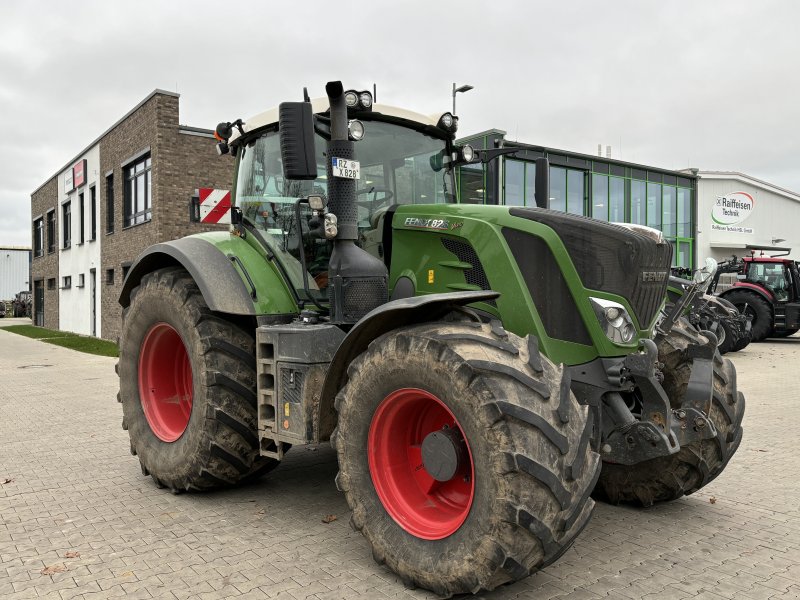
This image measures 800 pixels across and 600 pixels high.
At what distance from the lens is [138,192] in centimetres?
2044

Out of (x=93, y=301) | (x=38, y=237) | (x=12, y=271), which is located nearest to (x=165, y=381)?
(x=93, y=301)

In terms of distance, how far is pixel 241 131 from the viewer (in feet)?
17.2

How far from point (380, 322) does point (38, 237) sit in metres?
37.0

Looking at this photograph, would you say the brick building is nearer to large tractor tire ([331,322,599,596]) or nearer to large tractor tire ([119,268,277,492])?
large tractor tire ([119,268,277,492])

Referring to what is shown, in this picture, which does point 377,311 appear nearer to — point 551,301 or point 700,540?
point 551,301

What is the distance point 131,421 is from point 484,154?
11.2 ft

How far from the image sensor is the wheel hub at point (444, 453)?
3434 mm

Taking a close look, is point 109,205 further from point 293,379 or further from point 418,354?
point 418,354

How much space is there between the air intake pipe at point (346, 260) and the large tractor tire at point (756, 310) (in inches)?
707

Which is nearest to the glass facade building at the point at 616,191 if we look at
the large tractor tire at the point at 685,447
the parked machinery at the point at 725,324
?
the parked machinery at the point at 725,324

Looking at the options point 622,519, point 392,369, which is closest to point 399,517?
point 392,369

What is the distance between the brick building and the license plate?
39.9 ft

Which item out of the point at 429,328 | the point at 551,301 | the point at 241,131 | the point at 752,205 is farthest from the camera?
the point at 752,205

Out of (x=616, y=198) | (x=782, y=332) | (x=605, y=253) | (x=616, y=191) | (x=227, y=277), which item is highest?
(x=616, y=191)
